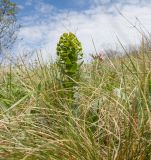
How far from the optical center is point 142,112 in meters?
1.91

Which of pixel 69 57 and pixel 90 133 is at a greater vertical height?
pixel 69 57

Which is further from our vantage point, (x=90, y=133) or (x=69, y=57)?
(x=69, y=57)

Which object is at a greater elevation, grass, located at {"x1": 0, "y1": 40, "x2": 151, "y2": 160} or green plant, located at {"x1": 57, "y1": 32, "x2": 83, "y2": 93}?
green plant, located at {"x1": 57, "y1": 32, "x2": 83, "y2": 93}

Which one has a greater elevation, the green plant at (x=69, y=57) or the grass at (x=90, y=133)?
the green plant at (x=69, y=57)

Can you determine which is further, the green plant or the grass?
the green plant

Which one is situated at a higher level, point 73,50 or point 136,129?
point 73,50

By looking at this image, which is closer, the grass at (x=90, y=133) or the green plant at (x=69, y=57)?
the grass at (x=90, y=133)

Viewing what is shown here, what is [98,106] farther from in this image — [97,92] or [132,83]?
[132,83]

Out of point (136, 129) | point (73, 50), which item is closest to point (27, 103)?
point (73, 50)

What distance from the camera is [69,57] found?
2.74m

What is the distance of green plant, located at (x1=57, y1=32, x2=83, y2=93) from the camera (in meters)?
2.70

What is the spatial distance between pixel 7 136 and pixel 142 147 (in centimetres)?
68

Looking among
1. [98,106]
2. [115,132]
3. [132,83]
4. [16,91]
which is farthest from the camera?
[16,91]

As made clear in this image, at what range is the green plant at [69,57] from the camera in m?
2.70
